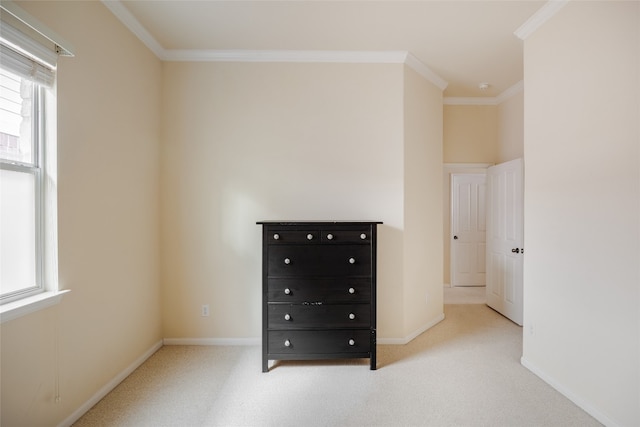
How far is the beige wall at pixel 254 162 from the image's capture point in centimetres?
312

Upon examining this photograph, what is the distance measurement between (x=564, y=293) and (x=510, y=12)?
2.20 meters

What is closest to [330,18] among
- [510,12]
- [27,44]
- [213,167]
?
[510,12]

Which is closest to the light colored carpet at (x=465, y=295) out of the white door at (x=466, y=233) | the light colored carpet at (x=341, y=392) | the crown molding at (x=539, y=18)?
the white door at (x=466, y=233)

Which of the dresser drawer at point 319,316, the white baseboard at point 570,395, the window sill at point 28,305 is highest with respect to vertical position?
the window sill at point 28,305

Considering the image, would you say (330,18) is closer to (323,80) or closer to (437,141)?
(323,80)

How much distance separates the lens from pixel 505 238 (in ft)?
13.0

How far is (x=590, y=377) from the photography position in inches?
82.4

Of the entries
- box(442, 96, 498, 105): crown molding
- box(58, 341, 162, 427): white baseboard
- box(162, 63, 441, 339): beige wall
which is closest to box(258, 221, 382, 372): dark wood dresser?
box(162, 63, 441, 339): beige wall

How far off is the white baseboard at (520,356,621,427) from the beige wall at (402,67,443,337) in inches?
40.5

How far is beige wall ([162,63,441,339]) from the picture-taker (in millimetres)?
3123

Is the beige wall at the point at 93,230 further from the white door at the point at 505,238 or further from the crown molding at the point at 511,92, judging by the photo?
the crown molding at the point at 511,92

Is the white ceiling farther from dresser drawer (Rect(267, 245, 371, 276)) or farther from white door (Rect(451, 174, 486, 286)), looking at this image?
Answer: white door (Rect(451, 174, 486, 286))

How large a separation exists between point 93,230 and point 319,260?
5.47 feet

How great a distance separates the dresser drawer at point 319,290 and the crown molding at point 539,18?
2.50 m
